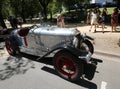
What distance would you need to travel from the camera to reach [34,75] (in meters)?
5.55

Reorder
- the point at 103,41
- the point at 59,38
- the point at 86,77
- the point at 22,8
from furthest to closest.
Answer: the point at 22,8
the point at 103,41
the point at 59,38
the point at 86,77

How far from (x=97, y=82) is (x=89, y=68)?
90 centimetres

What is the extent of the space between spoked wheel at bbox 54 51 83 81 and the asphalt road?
18 cm

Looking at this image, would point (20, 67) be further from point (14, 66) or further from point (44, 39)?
point (44, 39)

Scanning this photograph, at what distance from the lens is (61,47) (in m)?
5.12

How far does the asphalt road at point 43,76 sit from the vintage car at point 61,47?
248 mm

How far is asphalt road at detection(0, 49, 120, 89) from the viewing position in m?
4.81

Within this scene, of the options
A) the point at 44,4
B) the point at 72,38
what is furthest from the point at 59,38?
the point at 44,4

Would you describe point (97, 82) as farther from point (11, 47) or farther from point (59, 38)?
point (11, 47)

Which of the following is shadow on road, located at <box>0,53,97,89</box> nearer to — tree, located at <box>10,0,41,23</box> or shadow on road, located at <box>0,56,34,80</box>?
shadow on road, located at <box>0,56,34,80</box>

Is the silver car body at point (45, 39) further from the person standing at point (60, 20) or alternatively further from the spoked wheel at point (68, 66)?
the person standing at point (60, 20)

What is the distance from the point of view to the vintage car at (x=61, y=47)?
492 centimetres

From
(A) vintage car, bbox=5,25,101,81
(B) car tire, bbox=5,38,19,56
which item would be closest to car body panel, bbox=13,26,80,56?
(A) vintage car, bbox=5,25,101,81

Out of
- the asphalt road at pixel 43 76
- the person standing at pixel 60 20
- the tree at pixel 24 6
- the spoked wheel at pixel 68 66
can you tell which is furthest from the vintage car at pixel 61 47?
the tree at pixel 24 6
